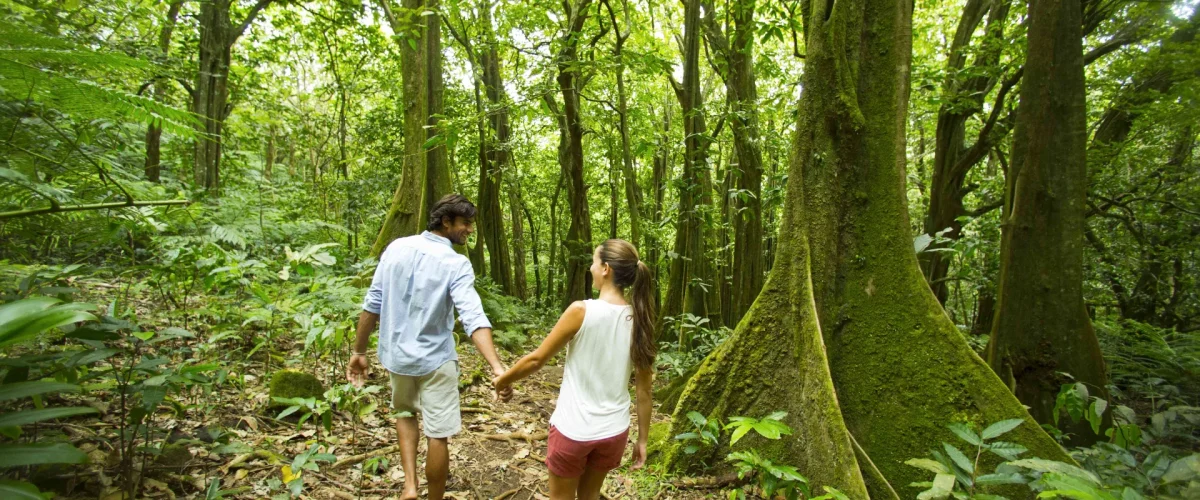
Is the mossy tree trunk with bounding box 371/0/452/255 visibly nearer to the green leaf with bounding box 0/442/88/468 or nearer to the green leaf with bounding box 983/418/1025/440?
the green leaf with bounding box 0/442/88/468

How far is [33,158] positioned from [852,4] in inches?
186

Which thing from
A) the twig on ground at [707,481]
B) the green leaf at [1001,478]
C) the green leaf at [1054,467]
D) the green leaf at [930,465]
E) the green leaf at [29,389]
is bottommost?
the twig on ground at [707,481]

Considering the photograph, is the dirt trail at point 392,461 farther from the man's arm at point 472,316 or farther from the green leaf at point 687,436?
the man's arm at point 472,316

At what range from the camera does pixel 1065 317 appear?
3.67 meters

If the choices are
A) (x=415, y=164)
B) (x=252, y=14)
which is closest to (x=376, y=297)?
(x=415, y=164)

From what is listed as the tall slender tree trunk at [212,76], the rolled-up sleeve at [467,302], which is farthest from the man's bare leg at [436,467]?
the tall slender tree trunk at [212,76]

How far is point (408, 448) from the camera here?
9.74 feet

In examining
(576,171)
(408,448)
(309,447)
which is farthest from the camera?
(576,171)

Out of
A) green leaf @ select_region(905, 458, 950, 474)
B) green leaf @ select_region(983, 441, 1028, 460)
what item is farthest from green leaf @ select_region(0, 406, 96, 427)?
green leaf @ select_region(983, 441, 1028, 460)

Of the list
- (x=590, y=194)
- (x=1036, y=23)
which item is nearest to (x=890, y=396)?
(x=1036, y=23)

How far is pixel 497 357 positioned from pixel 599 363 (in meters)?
0.56

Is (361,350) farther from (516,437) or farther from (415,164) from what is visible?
(415,164)

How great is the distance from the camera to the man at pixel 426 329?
9.36 ft

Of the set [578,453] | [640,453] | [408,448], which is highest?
[578,453]
